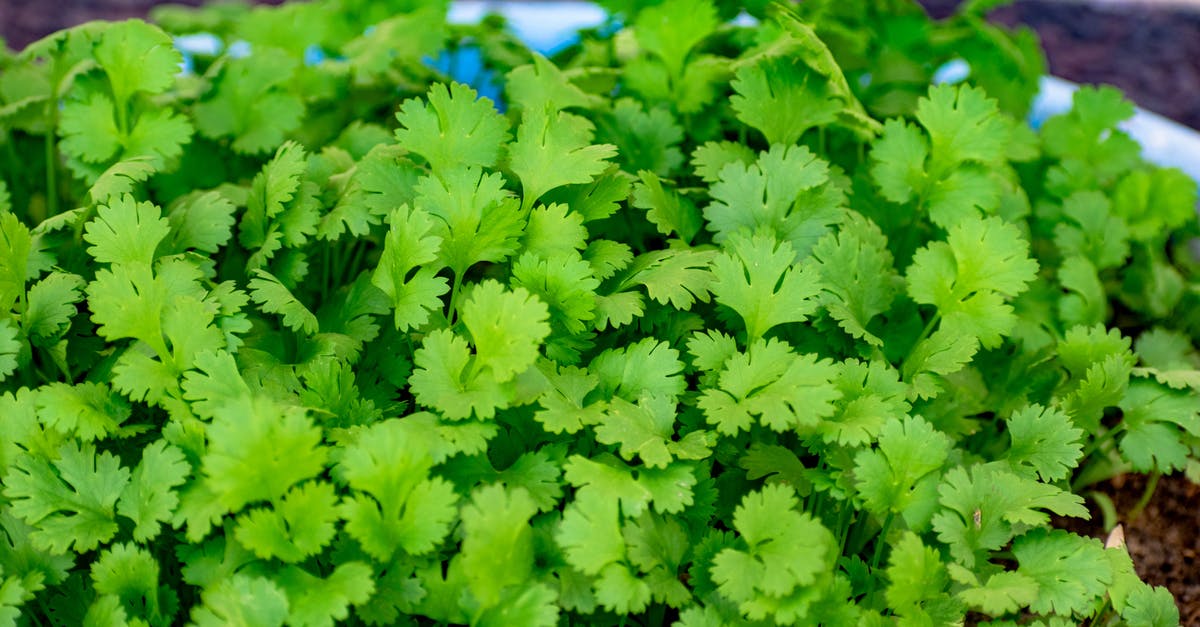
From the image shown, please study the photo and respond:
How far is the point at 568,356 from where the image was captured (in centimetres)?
106

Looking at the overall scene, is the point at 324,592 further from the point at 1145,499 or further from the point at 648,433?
the point at 1145,499

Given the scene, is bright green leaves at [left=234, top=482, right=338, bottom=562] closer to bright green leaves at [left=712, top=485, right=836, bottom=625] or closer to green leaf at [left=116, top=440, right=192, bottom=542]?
green leaf at [left=116, top=440, right=192, bottom=542]

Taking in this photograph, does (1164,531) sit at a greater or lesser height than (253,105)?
lesser

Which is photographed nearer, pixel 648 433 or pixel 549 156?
pixel 648 433

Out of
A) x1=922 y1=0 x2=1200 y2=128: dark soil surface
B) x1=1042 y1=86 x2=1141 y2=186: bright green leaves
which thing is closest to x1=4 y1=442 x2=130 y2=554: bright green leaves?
x1=1042 y1=86 x2=1141 y2=186: bright green leaves

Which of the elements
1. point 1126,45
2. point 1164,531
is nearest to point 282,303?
point 1164,531

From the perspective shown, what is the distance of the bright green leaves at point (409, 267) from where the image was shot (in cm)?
104

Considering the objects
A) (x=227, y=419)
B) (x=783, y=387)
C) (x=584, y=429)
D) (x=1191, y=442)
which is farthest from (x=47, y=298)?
(x=1191, y=442)

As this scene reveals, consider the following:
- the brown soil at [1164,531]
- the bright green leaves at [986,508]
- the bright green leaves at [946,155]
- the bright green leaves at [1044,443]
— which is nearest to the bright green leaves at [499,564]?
the bright green leaves at [986,508]

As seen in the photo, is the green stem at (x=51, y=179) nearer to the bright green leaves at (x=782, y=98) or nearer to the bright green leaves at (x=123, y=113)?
the bright green leaves at (x=123, y=113)

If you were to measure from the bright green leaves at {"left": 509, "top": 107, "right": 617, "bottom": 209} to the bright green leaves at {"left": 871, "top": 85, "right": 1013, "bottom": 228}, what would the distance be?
337 mm

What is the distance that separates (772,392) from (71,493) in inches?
24.5

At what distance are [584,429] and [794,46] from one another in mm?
509

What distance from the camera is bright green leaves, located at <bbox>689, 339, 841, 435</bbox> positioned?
38.2 inches
